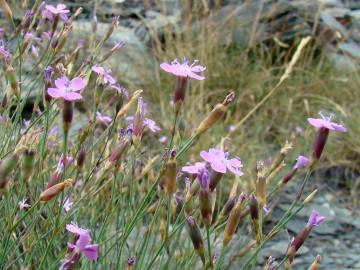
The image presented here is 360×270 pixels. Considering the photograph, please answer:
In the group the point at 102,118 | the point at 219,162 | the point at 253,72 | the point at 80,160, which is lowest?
the point at 253,72

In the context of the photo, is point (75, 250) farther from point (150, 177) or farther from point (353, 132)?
point (353, 132)

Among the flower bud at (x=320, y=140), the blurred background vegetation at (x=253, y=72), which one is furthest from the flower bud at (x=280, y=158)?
the blurred background vegetation at (x=253, y=72)

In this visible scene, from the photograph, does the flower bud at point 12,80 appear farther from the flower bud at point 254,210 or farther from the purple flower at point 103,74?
the flower bud at point 254,210

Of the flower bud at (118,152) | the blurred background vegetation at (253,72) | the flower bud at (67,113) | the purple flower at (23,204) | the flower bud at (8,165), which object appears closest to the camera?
the flower bud at (8,165)

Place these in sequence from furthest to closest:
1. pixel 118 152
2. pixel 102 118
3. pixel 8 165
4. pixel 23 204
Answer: pixel 102 118
pixel 23 204
pixel 118 152
pixel 8 165

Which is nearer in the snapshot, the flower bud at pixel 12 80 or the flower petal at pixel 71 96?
the flower petal at pixel 71 96

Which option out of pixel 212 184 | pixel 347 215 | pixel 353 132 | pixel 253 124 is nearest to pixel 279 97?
pixel 253 124

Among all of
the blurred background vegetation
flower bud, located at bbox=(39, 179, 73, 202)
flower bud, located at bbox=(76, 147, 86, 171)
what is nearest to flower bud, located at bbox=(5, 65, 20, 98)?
flower bud, located at bbox=(76, 147, 86, 171)

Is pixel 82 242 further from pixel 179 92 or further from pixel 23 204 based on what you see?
pixel 23 204

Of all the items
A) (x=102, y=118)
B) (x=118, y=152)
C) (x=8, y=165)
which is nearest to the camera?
(x=8, y=165)

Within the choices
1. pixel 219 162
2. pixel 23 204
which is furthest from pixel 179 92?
pixel 23 204

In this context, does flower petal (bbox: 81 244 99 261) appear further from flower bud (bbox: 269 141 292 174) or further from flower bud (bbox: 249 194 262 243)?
flower bud (bbox: 269 141 292 174)
